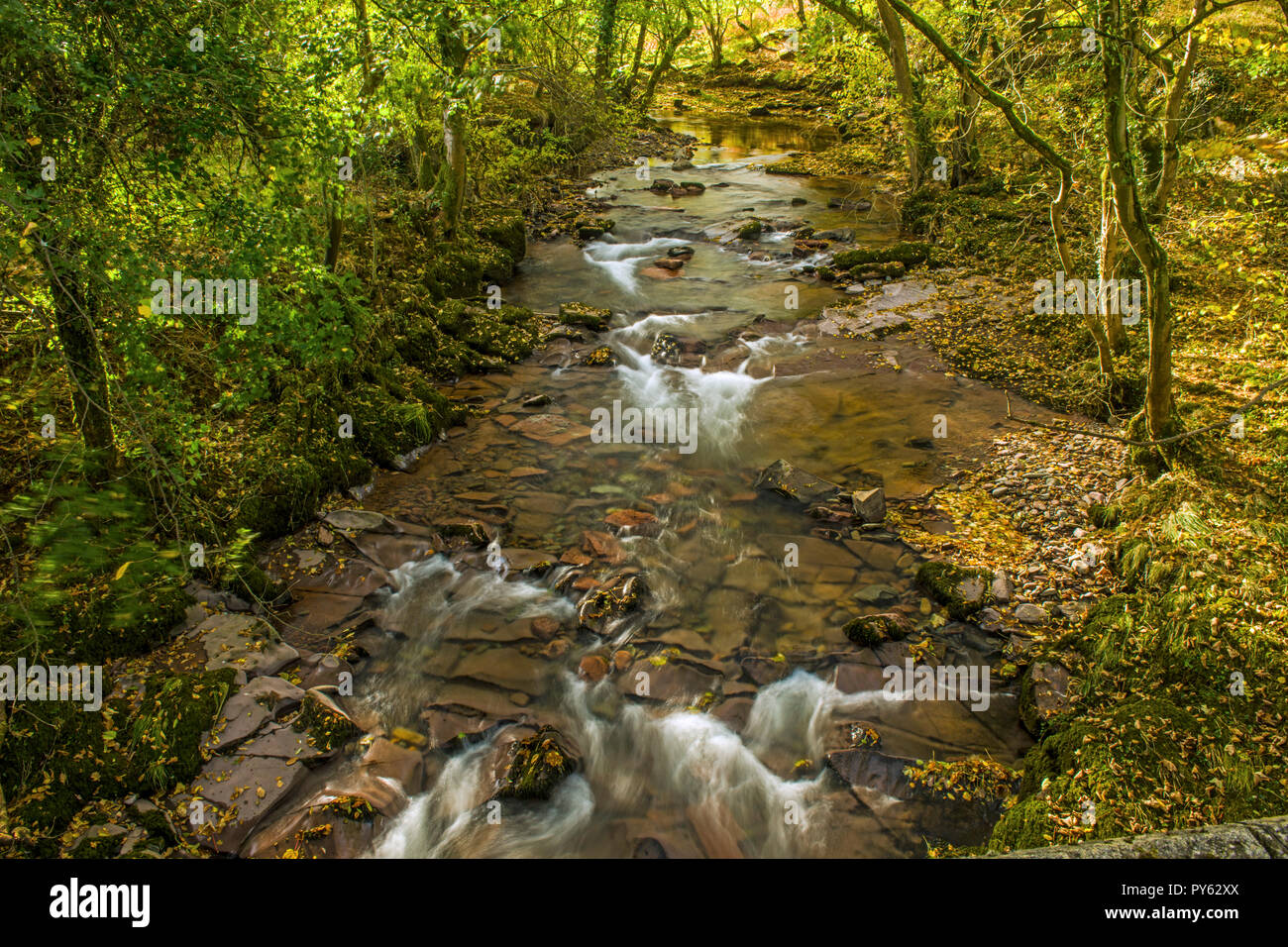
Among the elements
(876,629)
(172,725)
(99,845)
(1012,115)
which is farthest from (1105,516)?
(99,845)

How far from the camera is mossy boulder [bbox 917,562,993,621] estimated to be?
6941 millimetres

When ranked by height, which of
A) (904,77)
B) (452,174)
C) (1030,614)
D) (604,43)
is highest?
(604,43)

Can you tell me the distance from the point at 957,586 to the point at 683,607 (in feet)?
9.30

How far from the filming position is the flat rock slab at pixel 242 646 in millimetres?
6215

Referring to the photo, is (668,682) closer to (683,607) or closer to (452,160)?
(683,607)

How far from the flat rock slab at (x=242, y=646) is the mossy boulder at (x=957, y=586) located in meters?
6.34

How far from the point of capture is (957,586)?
23.3 feet

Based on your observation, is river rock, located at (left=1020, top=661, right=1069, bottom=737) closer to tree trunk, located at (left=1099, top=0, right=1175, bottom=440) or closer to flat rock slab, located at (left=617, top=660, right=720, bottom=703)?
flat rock slab, located at (left=617, top=660, right=720, bottom=703)

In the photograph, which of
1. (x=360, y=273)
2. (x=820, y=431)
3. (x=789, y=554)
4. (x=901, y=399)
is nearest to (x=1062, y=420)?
(x=901, y=399)

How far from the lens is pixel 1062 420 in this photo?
9.45m

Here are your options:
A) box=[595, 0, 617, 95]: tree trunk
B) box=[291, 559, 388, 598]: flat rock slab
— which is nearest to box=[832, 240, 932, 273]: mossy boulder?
box=[595, 0, 617, 95]: tree trunk

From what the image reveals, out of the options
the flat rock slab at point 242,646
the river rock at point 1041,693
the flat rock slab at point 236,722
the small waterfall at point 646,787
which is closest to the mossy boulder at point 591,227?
the flat rock slab at point 242,646

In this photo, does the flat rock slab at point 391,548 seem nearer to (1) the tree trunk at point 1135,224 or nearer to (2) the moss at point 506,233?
(1) the tree trunk at point 1135,224

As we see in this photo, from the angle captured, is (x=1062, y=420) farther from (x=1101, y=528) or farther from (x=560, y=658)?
(x=560, y=658)
